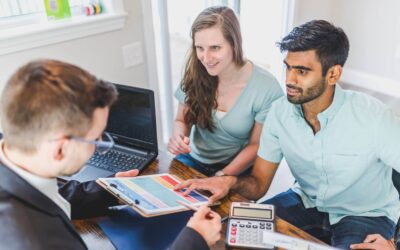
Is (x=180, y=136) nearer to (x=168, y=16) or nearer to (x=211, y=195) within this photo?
(x=211, y=195)

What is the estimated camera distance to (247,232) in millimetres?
947

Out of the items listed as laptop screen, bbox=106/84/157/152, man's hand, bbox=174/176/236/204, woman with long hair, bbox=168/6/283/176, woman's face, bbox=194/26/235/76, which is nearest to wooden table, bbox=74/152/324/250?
man's hand, bbox=174/176/236/204

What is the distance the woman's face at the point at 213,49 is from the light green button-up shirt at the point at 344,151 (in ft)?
0.97

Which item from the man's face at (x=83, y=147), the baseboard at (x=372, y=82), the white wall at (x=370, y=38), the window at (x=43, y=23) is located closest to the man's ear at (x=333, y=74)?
the man's face at (x=83, y=147)

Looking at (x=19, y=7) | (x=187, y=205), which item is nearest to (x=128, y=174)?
(x=187, y=205)

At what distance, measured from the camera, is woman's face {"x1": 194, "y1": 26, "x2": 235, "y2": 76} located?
145cm

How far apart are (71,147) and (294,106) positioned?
83 centimetres

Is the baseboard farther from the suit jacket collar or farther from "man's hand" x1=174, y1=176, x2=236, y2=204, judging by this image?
the suit jacket collar

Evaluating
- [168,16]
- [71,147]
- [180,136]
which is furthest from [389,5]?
[71,147]

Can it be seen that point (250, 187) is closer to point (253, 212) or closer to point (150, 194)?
point (253, 212)

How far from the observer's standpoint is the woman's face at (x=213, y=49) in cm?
145

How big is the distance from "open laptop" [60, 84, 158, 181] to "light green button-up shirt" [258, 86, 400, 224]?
425 mm

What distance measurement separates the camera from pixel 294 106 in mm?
1305

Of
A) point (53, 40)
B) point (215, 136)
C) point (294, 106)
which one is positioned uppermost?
point (53, 40)
